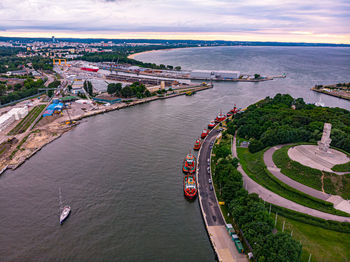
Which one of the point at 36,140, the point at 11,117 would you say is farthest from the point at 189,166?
the point at 11,117

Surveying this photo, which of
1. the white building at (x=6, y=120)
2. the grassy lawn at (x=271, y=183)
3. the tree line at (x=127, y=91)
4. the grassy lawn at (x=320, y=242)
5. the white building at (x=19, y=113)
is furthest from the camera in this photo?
the tree line at (x=127, y=91)

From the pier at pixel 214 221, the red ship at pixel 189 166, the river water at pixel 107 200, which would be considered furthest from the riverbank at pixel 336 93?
the red ship at pixel 189 166

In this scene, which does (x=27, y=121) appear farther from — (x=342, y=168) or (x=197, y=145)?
(x=342, y=168)

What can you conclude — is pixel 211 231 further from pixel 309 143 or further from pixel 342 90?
pixel 342 90

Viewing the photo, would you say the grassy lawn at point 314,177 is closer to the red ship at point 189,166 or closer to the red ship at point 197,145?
the red ship at point 189,166

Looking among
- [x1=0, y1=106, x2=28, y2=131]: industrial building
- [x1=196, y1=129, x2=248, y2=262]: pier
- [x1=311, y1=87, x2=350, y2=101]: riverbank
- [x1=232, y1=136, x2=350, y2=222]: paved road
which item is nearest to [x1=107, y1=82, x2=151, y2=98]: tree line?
[x1=0, y1=106, x2=28, y2=131]: industrial building

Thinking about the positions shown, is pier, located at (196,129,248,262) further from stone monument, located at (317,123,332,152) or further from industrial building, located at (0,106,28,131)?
industrial building, located at (0,106,28,131)
